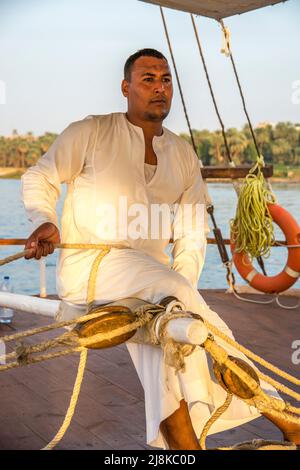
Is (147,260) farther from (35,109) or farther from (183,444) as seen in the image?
(35,109)

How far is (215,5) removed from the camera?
4.20 metres

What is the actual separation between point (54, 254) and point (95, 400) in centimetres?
1930

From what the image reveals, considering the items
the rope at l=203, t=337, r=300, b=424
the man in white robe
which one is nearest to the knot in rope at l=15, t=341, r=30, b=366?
the man in white robe

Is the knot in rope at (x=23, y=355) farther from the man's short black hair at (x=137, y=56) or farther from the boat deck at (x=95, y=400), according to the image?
the man's short black hair at (x=137, y=56)

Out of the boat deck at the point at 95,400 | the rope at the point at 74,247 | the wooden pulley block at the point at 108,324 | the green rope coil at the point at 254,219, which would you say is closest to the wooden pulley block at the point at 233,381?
the wooden pulley block at the point at 108,324

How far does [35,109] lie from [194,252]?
116 feet

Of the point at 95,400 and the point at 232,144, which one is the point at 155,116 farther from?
the point at 232,144

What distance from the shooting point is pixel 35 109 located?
36.3 m

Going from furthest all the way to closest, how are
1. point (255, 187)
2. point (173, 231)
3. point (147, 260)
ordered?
point (255, 187) → point (173, 231) → point (147, 260)

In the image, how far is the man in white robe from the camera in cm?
180

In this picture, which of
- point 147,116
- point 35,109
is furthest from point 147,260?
point 35,109

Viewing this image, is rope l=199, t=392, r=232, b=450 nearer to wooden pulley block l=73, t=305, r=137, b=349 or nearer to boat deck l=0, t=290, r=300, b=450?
wooden pulley block l=73, t=305, r=137, b=349

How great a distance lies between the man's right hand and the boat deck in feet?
2.49
